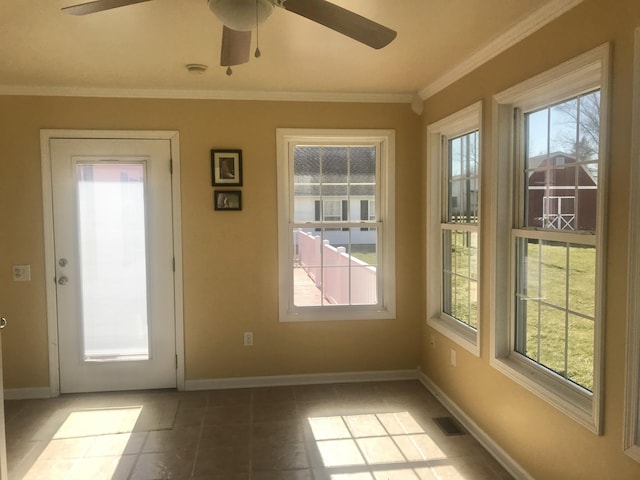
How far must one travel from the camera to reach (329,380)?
12.5 ft

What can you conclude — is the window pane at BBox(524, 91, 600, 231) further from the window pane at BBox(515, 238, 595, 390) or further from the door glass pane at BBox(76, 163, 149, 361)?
the door glass pane at BBox(76, 163, 149, 361)

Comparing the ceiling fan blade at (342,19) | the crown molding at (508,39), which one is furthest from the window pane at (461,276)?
the ceiling fan blade at (342,19)

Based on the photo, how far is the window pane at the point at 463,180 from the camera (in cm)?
311

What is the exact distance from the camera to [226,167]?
143 inches

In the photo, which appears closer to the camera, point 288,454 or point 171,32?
point 171,32

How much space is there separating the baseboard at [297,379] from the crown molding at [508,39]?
236cm

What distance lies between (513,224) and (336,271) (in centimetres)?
164

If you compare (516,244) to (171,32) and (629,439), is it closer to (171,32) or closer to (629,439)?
(629,439)

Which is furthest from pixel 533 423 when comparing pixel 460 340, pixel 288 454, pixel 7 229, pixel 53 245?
pixel 7 229

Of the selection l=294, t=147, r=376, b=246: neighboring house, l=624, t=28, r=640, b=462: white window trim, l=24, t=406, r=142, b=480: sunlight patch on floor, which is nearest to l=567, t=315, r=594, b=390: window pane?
l=624, t=28, r=640, b=462: white window trim

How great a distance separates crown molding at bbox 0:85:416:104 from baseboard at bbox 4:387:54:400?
2.28m

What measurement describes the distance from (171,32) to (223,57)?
49 cm

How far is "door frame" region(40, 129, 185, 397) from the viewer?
11.4 feet

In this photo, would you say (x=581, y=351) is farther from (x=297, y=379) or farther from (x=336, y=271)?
(x=297, y=379)
